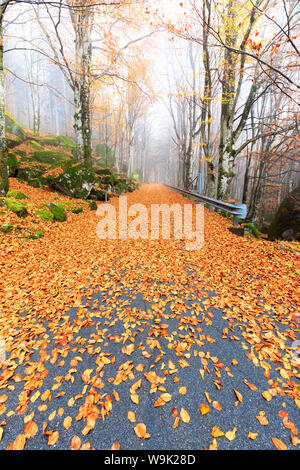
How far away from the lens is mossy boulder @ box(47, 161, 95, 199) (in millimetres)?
11062

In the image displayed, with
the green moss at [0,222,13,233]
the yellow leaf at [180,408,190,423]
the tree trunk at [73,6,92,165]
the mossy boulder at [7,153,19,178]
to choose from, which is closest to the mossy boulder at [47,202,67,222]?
the green moss at [0,222,13,233]

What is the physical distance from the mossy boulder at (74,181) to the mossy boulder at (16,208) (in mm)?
4601

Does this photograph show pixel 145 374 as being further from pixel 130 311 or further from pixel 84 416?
pixel 130 311

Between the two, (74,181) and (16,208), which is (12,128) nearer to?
(74,181)

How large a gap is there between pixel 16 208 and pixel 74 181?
207 inches

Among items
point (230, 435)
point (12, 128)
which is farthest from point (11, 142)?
point (230, 435)

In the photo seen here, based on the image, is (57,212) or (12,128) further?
(12,128)

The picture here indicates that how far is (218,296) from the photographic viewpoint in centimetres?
360

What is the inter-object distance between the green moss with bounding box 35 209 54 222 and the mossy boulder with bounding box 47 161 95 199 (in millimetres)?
3790

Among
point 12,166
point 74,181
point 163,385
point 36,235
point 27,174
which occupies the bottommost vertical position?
point 163,385

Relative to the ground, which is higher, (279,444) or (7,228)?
(7,228)

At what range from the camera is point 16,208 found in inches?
257

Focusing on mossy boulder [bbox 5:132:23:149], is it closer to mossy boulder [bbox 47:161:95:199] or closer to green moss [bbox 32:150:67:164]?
green moss [bbox 32:150:67:164]

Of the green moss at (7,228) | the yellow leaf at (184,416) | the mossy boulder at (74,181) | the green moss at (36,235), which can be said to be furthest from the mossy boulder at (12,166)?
the yellow leaf at (184,416)
